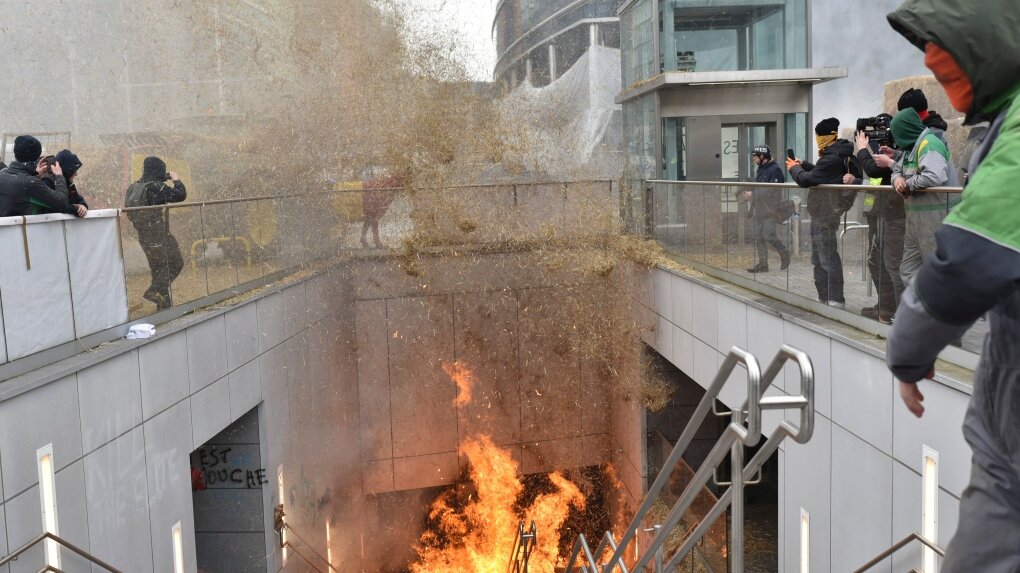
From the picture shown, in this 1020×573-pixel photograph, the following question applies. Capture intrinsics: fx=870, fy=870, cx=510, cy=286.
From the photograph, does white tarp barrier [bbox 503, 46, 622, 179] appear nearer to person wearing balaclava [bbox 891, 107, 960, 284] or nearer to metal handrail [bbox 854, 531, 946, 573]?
person wearing balaclava [bbox 891, 107, 960, 284]

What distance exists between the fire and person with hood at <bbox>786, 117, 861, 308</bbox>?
→ 30.7ft

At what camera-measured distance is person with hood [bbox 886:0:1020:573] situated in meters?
1.37

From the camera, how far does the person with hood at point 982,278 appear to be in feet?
4.49

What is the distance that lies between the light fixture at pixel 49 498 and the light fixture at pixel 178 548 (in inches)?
79.4

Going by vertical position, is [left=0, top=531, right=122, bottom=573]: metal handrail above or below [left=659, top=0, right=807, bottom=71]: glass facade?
below

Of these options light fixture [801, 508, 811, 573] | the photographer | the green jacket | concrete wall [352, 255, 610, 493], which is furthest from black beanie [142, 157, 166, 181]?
the green jacket

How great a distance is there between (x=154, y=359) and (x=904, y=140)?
569cm

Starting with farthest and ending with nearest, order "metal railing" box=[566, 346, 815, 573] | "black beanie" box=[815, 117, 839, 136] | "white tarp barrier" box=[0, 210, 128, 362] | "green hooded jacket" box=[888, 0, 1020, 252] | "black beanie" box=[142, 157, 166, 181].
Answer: "black beanie" box=[142, 157, 166, 181], "black beanie" box=[815, 117, 839, 136], "white tarp barrier" box=[0, 210, 128, 362], "metal railing" box=[566, 346, 815, 573], "green hooded jacket" box=[888, 0, 1020, 252]

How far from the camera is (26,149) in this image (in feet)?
20.0

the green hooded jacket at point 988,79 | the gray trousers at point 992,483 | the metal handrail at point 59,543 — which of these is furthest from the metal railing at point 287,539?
the green hooded jacket at point 988,79

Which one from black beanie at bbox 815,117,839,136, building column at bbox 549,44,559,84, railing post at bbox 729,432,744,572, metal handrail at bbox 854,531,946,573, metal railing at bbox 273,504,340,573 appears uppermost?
building column at bbox 549,44,559,84

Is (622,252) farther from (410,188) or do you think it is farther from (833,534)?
(833,534)

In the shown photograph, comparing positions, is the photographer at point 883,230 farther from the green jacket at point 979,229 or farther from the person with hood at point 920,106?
the green jacket at point 979,229

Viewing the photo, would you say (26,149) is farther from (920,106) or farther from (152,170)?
(920,106)
